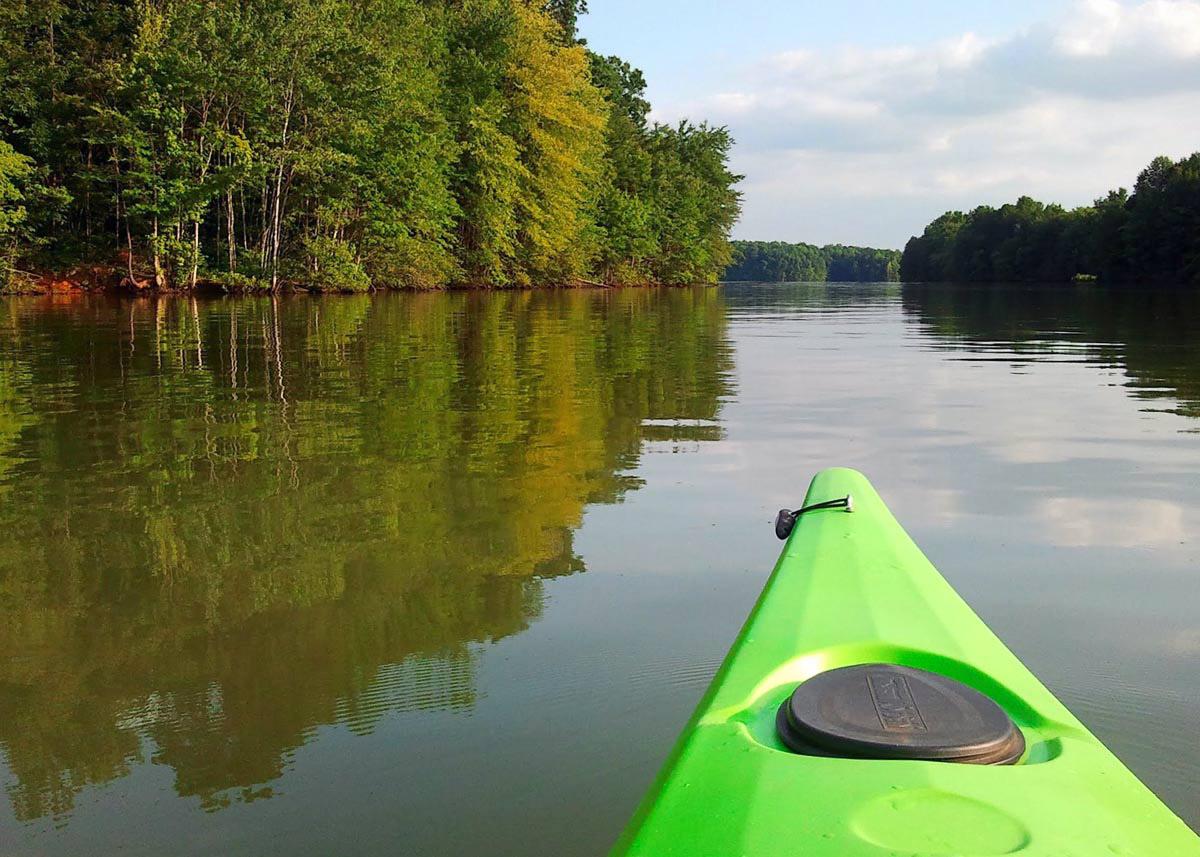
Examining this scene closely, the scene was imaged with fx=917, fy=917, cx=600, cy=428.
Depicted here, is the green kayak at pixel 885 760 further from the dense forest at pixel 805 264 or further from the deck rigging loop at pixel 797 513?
the dense forest at pixel 805 264

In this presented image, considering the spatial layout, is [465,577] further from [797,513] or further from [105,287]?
[105,287]

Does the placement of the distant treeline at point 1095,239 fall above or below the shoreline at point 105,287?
above

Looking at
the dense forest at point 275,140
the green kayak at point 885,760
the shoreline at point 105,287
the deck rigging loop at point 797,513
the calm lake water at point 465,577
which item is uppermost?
the dense forest at point 275,140

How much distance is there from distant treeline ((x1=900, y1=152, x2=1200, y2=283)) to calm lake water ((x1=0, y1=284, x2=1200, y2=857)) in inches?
2346

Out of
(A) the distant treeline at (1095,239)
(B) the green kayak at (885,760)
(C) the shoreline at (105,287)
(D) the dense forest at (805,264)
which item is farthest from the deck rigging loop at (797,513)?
(D) the dense forest at (805,264)

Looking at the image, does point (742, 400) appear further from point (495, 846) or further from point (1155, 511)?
point (495, 846)

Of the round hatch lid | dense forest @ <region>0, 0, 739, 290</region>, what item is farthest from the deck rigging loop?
dense forest @ <region>0, 0, 739, 290</region>

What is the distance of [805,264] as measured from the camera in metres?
167

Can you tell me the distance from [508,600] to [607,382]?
6.02 metres

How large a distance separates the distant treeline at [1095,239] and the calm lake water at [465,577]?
59580mm

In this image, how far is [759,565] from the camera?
3.74 meters

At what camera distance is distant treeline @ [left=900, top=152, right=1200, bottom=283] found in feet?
197

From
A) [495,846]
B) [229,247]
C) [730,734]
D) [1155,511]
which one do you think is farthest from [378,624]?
[229,247]

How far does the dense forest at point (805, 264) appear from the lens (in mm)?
163125
